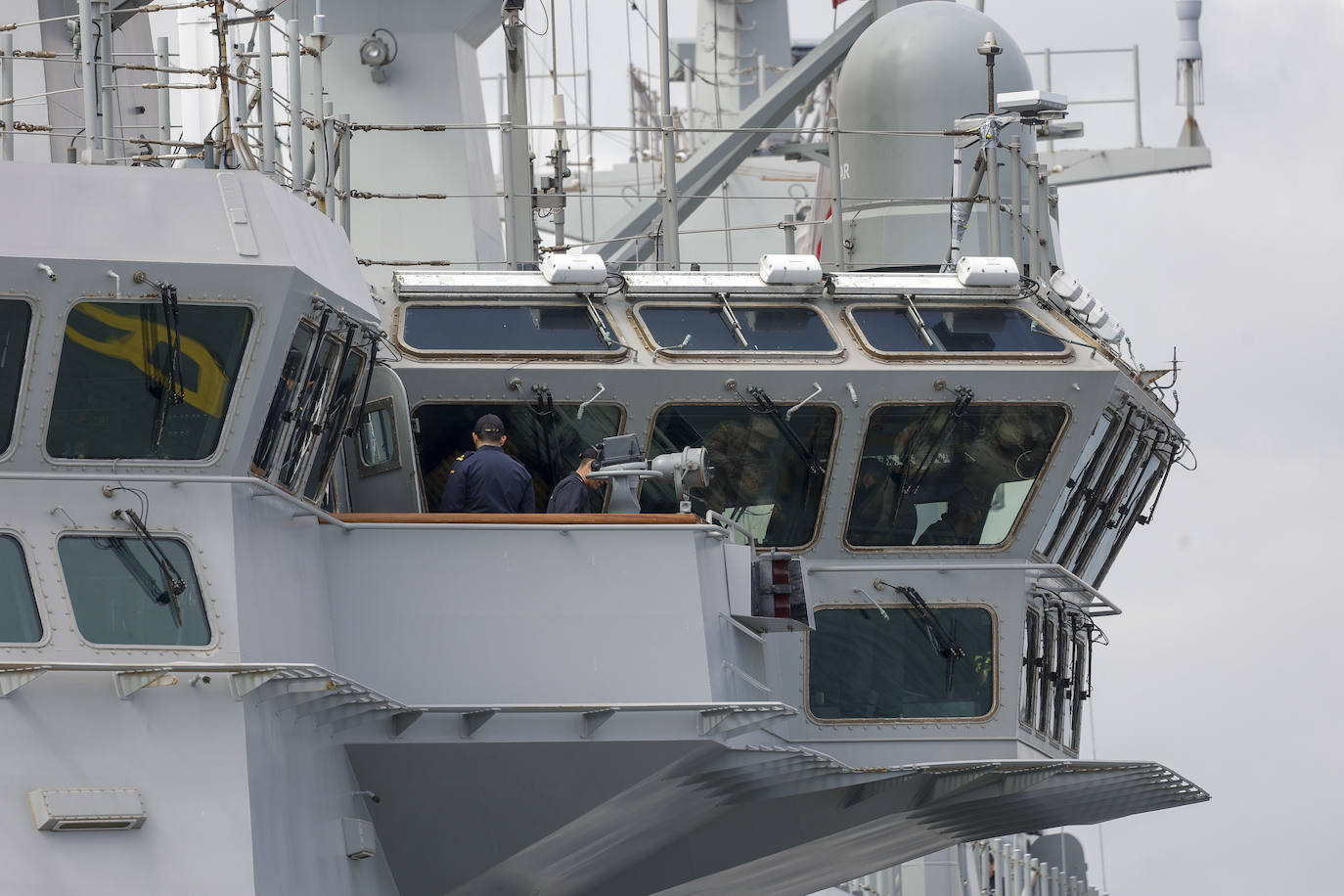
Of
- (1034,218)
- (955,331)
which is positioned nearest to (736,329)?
(955,331)

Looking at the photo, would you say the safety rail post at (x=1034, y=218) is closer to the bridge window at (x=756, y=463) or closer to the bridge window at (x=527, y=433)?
the bridge window at (x=756, y=463)

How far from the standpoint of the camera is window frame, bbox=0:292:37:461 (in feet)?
34.1

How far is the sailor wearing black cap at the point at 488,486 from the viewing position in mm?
13281

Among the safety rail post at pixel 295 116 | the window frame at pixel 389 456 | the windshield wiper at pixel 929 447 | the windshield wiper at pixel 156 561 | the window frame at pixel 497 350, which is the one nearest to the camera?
the windshield wiper at pixel 156 561

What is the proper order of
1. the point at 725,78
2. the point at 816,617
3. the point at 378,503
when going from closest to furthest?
the point at 378,503
the point at 816,617
the point at 725,78

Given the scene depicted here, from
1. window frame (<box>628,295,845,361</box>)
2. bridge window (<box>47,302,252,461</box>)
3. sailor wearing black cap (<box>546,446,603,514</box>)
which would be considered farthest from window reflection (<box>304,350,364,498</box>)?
window frame (<box>628,295,845,361</box>)

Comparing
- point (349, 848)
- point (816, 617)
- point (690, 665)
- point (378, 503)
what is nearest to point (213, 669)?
point (349, 848)

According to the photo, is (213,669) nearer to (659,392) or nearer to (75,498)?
(75,498)

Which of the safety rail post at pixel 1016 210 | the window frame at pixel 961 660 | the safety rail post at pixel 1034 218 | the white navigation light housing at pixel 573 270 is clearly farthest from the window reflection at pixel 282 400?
the safety rail post at pixel 1034 218

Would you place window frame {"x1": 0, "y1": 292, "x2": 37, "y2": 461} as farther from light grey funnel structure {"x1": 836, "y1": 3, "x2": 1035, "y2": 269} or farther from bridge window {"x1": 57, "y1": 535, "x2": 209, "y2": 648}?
light grey funnel structure {"x1": 836, "y1": 3, "x2": 1035, "y2": 269}

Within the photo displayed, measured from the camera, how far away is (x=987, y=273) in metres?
16.2

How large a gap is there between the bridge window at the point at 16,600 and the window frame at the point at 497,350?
531cm

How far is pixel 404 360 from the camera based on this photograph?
15.4 m

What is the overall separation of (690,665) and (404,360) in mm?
3856
